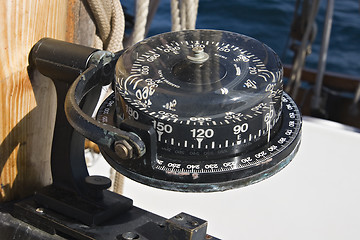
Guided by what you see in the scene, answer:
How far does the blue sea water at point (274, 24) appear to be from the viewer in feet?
18.7

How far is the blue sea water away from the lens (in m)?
5.70

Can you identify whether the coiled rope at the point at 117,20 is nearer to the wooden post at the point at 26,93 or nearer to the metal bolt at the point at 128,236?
the wooden post at the point at 26,93

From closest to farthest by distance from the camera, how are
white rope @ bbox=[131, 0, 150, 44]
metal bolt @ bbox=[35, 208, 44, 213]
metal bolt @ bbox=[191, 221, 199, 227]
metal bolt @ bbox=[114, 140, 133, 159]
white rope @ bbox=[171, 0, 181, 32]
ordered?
metal bolt @ bbox=[114, 140, 133, 159], metal bolt @ bbox=[191, 221, 199, 227], metal bolt @ bbox=[35, 208, 44, 213], white rope @ bbox=[131, 0, 150, 44], white rope @ bbox=[171, 0, 181, 32]

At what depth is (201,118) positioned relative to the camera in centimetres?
105

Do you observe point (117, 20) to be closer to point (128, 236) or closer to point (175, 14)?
point (175, 14)

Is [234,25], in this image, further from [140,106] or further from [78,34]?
[140,106]

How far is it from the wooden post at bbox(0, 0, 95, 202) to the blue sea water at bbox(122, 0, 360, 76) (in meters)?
4.16

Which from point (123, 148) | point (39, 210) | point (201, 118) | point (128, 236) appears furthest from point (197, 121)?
point (39, 210)

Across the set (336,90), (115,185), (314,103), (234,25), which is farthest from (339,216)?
(234,25)

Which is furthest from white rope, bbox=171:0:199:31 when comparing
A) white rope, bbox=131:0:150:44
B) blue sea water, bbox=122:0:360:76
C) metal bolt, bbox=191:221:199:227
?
blue sea water, bbox=122:0:360:76

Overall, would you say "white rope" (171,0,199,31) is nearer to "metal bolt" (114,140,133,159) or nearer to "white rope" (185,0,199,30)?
"white rope" (185,0,199,30)

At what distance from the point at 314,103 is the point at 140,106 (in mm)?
2787

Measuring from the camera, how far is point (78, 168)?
1.39 metres

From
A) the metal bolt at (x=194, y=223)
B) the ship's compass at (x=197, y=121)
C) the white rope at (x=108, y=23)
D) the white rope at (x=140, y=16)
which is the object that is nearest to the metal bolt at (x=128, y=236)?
the metal bolt at (x=194, y=223)
